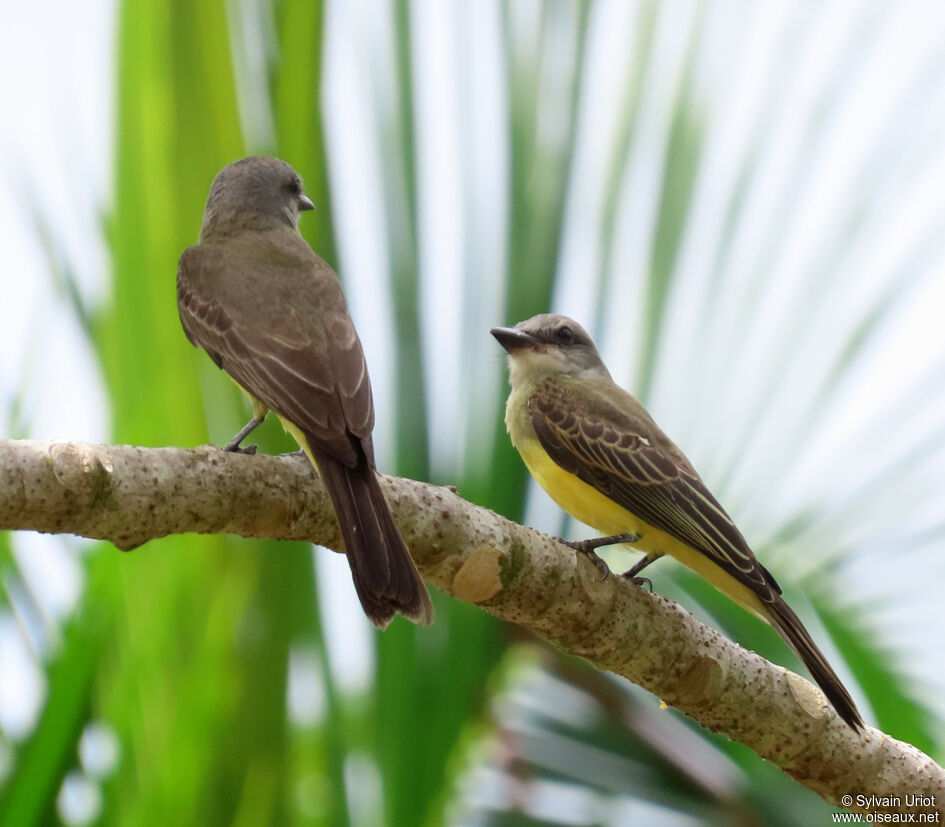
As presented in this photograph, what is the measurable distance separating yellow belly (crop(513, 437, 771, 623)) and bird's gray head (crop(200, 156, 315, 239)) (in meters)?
1.26

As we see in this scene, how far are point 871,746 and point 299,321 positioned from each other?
2213 mm

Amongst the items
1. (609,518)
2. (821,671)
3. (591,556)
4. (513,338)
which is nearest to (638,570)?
(609,518)

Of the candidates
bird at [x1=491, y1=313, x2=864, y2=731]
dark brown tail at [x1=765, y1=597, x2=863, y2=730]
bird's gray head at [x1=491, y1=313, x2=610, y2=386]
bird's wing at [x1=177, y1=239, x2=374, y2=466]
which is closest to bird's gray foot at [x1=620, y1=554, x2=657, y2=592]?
bird at [x1=491, y1=313, x2=864, y2=731]

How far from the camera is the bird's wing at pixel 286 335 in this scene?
361 centimetres

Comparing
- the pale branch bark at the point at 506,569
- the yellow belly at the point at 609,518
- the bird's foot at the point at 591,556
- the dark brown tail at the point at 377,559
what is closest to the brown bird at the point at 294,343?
the dark brown tail at the point at 377,559

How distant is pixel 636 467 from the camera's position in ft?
14.8

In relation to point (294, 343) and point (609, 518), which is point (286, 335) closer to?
point (294, 343)

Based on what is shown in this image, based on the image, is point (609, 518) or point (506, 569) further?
point (609, 518)

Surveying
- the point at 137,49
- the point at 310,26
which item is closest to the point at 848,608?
the point at 310,26

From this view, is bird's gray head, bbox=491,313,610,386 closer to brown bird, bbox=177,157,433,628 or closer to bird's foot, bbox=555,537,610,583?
brown bird, bbox=177,157,433,628

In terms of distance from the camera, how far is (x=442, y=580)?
3459mm

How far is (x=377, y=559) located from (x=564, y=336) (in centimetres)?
213

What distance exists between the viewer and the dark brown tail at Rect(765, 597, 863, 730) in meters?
3.74

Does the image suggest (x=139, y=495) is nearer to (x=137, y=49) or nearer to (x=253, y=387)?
(x=253, y=387)
